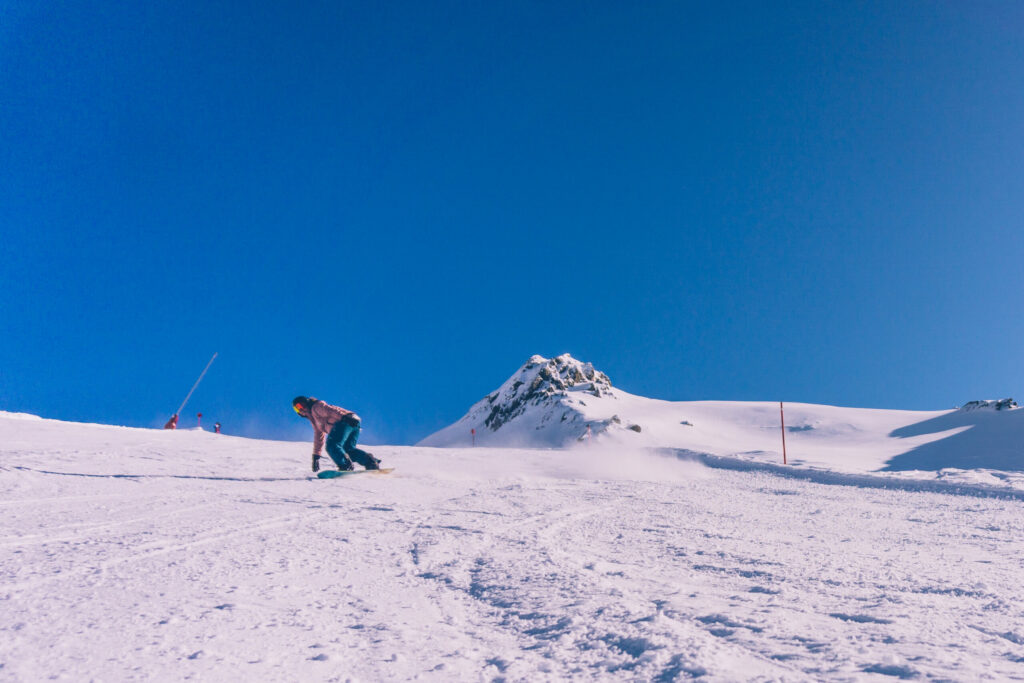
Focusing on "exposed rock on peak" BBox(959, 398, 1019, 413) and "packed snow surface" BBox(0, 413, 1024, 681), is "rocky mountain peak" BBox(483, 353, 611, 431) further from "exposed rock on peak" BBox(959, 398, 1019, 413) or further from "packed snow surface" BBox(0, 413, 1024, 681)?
"packed snow surface" BBox(0, 413, 1024, 681)

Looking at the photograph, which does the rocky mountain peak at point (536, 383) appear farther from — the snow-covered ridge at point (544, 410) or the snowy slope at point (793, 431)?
the snowy slope at point (793, 431)

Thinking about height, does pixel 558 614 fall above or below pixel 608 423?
below

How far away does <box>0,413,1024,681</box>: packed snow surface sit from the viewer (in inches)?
101

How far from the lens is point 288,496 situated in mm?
8453

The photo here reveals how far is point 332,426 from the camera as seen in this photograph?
1188cm

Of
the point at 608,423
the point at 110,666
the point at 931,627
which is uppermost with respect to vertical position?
the point at 608,423

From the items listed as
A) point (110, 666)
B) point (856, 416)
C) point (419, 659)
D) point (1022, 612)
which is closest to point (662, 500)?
point (1022, 612)

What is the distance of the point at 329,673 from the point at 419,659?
0.43 meters

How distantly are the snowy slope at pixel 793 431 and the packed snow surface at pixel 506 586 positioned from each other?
341 inches

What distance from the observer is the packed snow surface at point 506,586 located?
2576mm

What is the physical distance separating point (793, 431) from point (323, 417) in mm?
47148

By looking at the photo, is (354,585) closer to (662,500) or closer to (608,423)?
(662,500)

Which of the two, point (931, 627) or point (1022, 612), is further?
point (1022, 612)

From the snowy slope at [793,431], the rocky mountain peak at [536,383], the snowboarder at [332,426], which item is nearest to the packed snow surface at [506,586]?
the snowboarder at [332,426]
